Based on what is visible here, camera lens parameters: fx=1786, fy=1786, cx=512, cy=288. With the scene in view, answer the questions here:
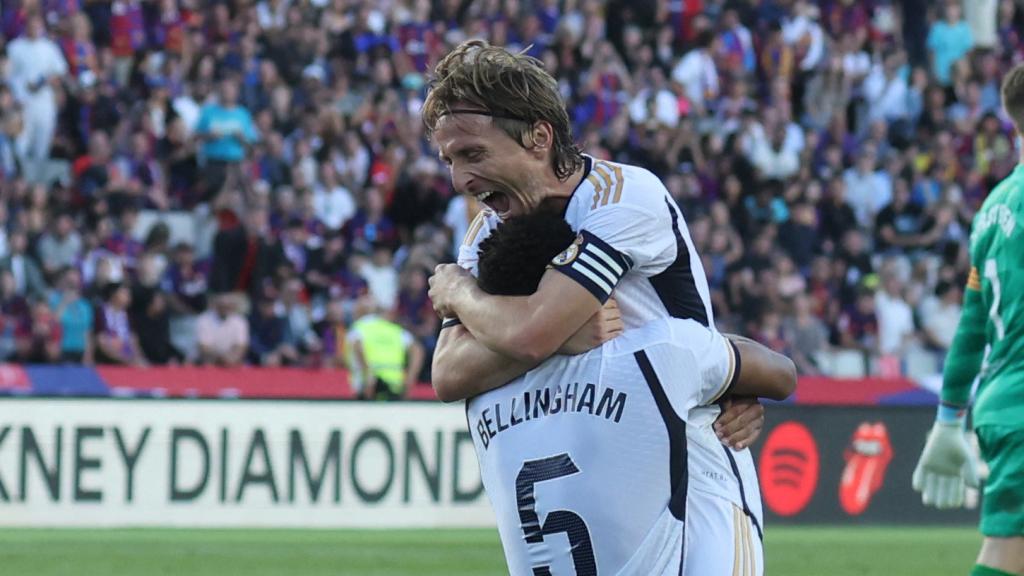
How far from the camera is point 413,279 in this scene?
18391 mm

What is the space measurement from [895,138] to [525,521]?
20.8m

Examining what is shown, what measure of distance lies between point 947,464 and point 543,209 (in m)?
2.70

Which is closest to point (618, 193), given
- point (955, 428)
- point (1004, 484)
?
point (1004, 484)

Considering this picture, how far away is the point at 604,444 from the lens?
382 centimetres

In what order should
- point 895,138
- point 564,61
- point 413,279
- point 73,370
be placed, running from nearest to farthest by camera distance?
point 73,370 < point 413,279 < point 564,61 < point 895,138

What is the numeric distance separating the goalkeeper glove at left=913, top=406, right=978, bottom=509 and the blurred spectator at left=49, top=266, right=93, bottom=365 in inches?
471

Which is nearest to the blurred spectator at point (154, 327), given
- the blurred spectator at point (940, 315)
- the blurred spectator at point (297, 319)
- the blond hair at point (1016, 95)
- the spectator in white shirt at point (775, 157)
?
the blurred spectator at point (297, 319)

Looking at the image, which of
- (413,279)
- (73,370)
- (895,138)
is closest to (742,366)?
(73,370)

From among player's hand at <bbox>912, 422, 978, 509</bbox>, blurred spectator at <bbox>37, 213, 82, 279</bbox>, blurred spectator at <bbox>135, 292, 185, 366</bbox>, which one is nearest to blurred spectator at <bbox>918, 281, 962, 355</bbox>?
blurred spectator at <bbox>135, 292, 185, 366</bbox>

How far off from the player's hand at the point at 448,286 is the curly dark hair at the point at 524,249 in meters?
0.13

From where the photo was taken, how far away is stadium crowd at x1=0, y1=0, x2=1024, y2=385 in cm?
1767

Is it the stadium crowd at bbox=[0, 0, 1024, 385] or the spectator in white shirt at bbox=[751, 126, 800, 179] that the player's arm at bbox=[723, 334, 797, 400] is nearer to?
the stadium crowd at bbox=[0, 0, 1024, 385]

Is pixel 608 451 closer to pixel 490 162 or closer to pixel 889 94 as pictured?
pixel 490 162

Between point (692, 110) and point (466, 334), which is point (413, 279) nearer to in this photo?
point (692, 110)
